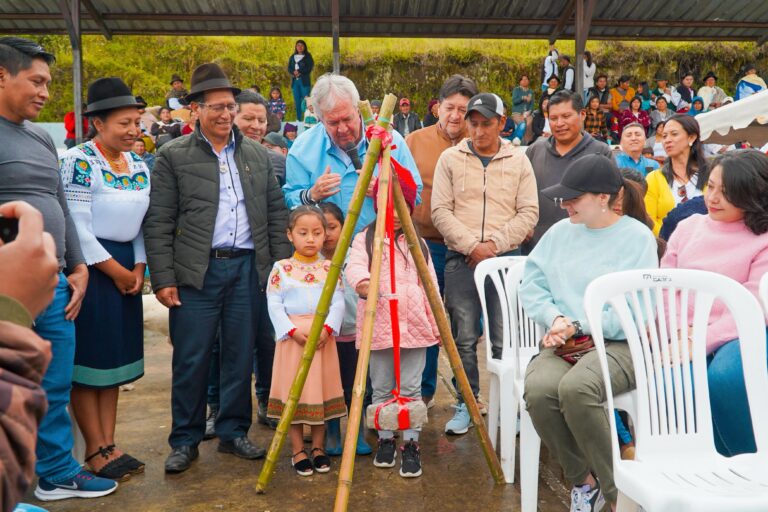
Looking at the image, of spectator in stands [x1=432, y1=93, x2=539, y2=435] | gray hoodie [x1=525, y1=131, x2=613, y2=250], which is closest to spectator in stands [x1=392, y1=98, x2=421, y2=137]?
gray hoodie [x1=525, y1=131, x2=613, y2=250]

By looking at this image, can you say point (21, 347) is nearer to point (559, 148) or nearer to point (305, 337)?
point (305, 337)

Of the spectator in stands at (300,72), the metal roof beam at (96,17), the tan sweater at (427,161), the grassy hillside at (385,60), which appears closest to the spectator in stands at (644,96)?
the grassy hillside at (385,60)

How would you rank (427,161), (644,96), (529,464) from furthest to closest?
(644,96)
(427,161)
(529,464)

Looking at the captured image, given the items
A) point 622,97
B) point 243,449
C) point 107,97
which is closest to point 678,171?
point 243,449

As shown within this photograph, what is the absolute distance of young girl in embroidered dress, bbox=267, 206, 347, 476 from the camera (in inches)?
141

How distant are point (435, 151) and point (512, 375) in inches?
67.7

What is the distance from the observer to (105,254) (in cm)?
345

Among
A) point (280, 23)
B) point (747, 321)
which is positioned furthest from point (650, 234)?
point (280, 23)

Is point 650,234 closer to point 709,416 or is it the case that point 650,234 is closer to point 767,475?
point 709,416

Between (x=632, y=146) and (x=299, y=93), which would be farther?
(x=299, y=93)

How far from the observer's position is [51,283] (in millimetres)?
1102

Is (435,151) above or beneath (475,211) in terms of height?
above

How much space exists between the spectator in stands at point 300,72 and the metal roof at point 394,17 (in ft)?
4.66

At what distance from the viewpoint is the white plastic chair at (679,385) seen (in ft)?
7.68
